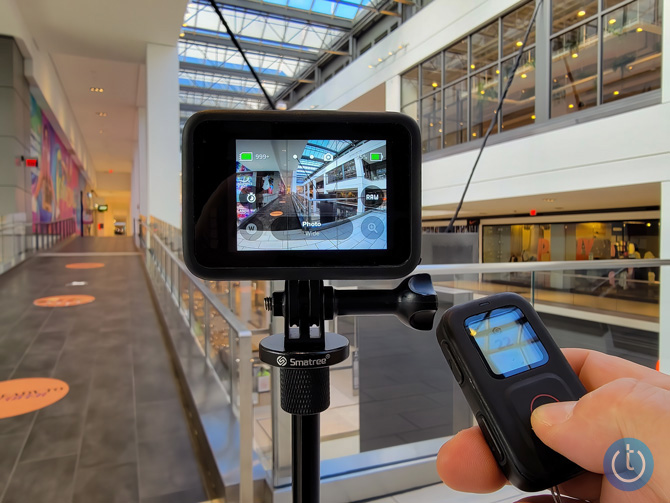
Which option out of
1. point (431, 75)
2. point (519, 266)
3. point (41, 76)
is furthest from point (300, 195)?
point (431, 75)

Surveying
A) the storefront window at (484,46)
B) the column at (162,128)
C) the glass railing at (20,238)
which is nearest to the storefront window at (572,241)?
the storefront window at (484,46)


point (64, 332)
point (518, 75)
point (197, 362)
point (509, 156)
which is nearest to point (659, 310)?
point (197, 362)

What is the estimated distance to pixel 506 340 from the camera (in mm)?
599

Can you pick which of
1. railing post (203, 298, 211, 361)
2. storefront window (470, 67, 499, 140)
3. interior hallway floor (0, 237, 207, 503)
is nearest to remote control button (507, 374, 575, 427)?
interior hallway floor (0, 237, 207, 503)

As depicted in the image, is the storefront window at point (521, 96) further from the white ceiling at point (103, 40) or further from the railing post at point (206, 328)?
the railing post at point (206, 328)

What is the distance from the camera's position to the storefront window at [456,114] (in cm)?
1377

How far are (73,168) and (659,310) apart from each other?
2662 centimetres

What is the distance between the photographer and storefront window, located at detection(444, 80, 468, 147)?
45.2 ft

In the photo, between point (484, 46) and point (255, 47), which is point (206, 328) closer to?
point (484, 46)

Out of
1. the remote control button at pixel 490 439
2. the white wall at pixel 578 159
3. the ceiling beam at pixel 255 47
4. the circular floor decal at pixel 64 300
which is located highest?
the ceiling beam at pixel 255 47

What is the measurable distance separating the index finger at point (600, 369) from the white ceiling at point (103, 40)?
11767 millimetres

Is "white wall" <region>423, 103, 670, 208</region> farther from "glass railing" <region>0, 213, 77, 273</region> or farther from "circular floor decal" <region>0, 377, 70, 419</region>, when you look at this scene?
"glass railing" <region>0, 213, 77, 273</region>

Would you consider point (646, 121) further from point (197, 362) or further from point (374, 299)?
point (374, 299)

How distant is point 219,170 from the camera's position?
26.9 inches
